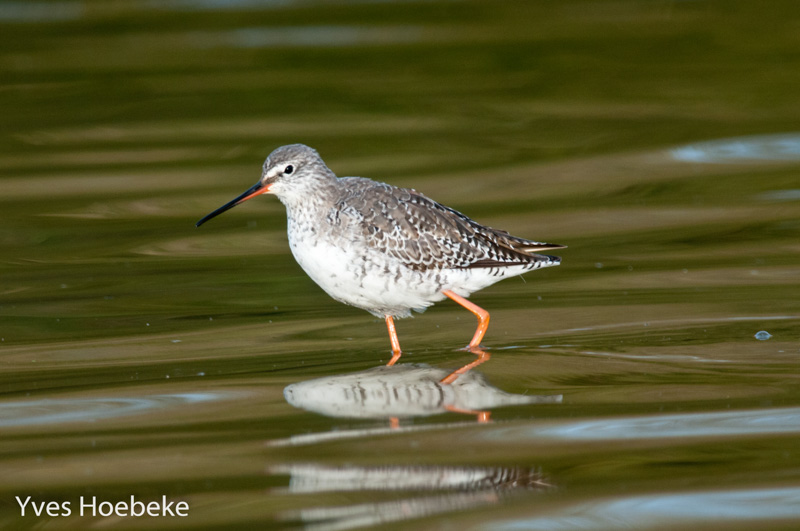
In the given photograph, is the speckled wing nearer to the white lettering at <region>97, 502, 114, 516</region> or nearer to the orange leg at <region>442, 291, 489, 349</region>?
the orange leg at <region>442, 291, 489, 349</region>

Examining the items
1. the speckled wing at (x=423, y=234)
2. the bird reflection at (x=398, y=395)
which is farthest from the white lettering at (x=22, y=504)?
the speckled wing at (x=423, y=234)

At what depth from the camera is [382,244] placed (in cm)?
805

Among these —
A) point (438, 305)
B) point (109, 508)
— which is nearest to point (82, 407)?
point (109, 508)

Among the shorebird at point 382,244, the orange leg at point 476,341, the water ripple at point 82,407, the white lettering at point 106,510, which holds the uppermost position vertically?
the shorebird at point 382,244

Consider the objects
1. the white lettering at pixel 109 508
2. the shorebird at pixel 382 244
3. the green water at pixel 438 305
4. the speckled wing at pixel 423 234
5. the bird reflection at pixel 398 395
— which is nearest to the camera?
the white lettering at pixel 109 508

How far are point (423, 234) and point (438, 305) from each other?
1683 mm

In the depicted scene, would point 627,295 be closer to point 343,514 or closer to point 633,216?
point 633,216

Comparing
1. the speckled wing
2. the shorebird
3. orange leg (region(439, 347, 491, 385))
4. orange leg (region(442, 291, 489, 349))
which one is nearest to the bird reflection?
orange leg (region(439, 347, 491, 385))

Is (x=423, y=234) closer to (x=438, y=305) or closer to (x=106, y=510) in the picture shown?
(x=438, y=305)

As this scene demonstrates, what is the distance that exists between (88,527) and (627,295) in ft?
17.1

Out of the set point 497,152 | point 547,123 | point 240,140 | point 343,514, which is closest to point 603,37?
point 547,123

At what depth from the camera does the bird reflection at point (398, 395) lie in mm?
6980

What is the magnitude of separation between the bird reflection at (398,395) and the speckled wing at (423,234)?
888 mm

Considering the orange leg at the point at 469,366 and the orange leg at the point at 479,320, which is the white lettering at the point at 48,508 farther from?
the orange leg at the point at 479,320
